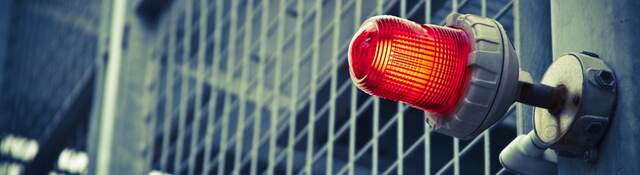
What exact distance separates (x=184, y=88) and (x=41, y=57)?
1058 centimetres

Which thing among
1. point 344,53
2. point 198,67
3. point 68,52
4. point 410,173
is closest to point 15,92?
point 68,52

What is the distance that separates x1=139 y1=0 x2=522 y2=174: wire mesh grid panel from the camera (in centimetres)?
557

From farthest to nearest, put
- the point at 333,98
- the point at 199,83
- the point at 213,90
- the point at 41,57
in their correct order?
the point at 41,57 < the point at 199,83 < the point at 213,90 < the point at 333,98

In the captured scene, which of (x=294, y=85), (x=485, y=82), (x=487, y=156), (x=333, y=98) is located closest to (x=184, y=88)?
(x=294, y=85)

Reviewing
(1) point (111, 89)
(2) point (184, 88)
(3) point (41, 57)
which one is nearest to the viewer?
(2) point (184, 88)

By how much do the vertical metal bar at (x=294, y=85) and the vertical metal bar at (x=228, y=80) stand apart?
108cm

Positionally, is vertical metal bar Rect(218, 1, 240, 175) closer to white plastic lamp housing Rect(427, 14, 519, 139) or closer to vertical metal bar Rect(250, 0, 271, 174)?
vertical metal bar Rect(250, 0, 271, 174)

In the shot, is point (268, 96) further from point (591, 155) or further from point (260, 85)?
point (591, 155)

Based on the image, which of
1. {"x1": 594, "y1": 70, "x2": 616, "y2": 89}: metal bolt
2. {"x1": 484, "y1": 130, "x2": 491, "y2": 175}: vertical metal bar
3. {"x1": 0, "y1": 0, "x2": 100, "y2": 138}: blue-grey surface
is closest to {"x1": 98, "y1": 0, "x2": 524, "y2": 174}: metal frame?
{"x1": 484, "y1": 130, "x2": 491, "y2": 175}: vertical metal bar

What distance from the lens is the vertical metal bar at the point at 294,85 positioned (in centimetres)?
732

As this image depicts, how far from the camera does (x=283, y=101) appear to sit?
799 centimetres

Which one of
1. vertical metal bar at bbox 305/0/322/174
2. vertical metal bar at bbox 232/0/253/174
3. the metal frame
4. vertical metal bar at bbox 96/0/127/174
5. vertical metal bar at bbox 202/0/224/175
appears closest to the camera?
the metal frame

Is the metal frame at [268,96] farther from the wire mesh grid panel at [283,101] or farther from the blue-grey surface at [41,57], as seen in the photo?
the blue-grey surface at [41,57]

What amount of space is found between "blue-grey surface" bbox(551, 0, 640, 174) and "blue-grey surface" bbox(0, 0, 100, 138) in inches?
536
